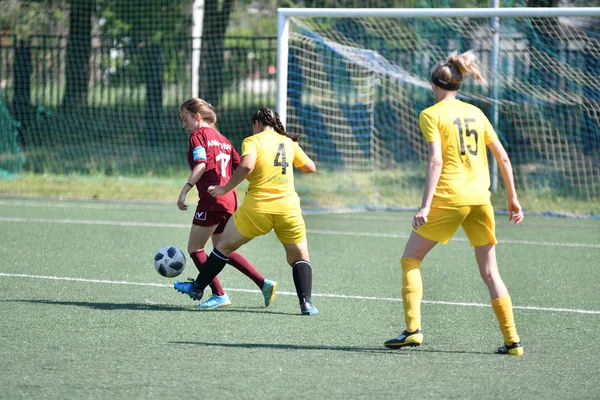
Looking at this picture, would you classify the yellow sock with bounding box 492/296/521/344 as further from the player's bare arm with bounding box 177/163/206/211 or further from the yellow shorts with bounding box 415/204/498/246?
the player's bare arm with bounding box 177/163/206/211

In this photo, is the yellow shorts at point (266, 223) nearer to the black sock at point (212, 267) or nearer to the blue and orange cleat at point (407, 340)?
the black sock at point (212, 267)

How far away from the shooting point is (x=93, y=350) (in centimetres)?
566

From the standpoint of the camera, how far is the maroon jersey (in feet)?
23.7

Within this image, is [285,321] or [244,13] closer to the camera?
[285,321]

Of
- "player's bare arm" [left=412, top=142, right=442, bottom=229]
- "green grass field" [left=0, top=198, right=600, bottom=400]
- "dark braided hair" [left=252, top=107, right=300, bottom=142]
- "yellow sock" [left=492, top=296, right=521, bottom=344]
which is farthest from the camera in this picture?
"dark braided hair" [left=252, top=107, right=300, bottom=142]

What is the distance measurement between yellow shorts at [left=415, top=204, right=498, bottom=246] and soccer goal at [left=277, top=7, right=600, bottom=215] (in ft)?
26.7

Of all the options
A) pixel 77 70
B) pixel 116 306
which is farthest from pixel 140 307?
pixel 77 70

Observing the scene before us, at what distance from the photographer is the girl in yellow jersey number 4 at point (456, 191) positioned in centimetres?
559

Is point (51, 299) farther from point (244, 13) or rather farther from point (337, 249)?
point (244, 13)

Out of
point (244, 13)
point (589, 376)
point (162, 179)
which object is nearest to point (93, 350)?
point (589, 376)

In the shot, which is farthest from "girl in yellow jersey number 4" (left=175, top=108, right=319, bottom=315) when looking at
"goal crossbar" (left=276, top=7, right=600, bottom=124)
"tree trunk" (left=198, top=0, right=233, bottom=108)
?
"tree trunk" (left=198, top=0, right=233, bottom=108)

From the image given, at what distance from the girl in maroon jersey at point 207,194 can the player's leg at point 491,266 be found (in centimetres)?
204

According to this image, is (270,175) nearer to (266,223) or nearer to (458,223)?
(266,223)

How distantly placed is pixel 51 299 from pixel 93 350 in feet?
6.29
